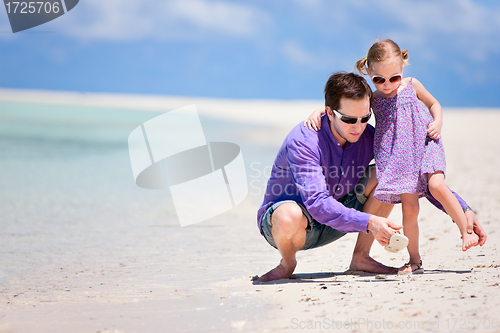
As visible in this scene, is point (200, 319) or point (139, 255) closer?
point (200, 319)

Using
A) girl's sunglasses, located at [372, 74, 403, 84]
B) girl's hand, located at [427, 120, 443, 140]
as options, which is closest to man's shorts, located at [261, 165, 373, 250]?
girl's hand, located at [427, 120, 443, 140]

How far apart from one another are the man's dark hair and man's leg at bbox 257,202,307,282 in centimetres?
65

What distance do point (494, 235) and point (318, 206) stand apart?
215 centimetres

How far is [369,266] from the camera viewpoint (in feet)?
10.2

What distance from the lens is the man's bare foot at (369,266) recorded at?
303cm

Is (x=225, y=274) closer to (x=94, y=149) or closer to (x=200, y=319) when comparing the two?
(x=200, y=319)

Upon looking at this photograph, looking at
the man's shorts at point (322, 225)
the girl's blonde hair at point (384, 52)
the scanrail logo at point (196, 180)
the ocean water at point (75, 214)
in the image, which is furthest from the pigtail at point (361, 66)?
the scanrail logo at point (196, 180)

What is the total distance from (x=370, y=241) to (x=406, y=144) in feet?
2.17

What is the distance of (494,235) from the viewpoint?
3.99 meters

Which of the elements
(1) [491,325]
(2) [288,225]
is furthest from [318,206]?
(1) [491,325]

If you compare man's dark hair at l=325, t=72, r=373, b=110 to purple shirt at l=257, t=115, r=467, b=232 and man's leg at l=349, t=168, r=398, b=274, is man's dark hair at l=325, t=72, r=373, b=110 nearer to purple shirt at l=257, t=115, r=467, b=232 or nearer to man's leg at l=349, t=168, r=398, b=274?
purple shirt at l=257, t=115, r=467, b=232

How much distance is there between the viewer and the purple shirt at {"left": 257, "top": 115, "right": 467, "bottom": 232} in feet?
8.57

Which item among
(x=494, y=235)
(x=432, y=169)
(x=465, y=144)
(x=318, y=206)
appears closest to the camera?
(x=318, y=206)

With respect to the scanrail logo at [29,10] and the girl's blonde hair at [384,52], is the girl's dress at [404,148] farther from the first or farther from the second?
the scanrail logo at [29,10]
